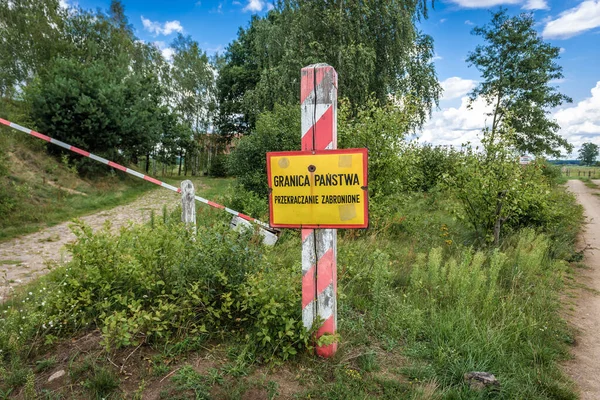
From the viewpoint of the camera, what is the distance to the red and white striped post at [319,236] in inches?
106

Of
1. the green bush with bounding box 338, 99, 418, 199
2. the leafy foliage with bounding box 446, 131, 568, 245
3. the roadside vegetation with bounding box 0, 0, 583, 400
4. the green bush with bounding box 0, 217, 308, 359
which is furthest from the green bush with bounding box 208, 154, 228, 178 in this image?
the green bush with bounding box 0, 217, 308, 359

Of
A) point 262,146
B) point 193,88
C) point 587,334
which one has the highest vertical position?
point 193,88

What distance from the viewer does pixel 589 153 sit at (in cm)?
9450

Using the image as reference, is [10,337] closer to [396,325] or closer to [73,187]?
[396,325]

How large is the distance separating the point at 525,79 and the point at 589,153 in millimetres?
93289

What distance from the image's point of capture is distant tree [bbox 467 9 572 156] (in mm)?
23828

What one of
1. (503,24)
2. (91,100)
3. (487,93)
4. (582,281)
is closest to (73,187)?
(91,100)

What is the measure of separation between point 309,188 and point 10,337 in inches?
104

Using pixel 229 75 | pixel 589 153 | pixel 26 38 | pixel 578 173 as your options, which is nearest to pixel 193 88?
pixel 229 75

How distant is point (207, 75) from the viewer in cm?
3225

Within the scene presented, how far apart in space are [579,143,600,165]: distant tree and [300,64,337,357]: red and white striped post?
11587 centimetres

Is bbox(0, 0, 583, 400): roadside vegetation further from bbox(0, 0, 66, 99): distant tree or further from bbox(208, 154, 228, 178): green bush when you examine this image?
bbox(208, 154, 228, 178): green bush

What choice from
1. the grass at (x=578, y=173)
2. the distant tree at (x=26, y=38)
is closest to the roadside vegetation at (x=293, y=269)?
the distant tree at (x=26, y=38)

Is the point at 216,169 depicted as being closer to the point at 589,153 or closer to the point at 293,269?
the point at 293,269
